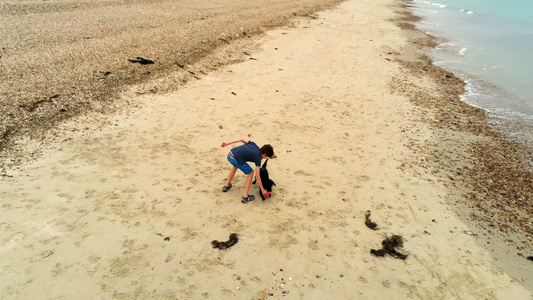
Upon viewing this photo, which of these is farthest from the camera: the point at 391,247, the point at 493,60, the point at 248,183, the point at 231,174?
the point at 493,60

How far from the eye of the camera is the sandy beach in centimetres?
434

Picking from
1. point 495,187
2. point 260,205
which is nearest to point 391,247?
point 260,205

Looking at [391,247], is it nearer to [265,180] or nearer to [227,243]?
[265,180]

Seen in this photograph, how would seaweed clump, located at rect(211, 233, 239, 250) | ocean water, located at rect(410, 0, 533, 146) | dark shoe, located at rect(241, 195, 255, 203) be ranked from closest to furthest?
seaweed clump, located at rect(211, 233, 239, 250)
dark shoe, located at rect(241, 195, 255, 203)
ocean water, located at rect(410, 0, 533, 146)

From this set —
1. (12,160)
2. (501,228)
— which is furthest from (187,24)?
(501,228)

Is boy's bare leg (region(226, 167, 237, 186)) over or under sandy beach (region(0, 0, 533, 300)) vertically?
over

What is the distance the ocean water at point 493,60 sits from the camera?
426 inches

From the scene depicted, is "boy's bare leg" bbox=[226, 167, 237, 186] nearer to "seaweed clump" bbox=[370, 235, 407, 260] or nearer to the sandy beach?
the sandy beach

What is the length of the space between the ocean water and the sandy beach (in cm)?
129

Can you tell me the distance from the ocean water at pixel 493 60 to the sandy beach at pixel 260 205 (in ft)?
4.23

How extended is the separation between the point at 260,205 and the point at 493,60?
56.5 ft

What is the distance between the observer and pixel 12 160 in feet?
20.2

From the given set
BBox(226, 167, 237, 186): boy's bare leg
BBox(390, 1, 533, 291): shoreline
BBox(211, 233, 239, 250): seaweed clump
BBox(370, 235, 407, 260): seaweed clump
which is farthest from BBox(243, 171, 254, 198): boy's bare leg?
BBox(390, 1, 533, 291): shoreline

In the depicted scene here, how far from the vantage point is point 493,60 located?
16.3 metres
